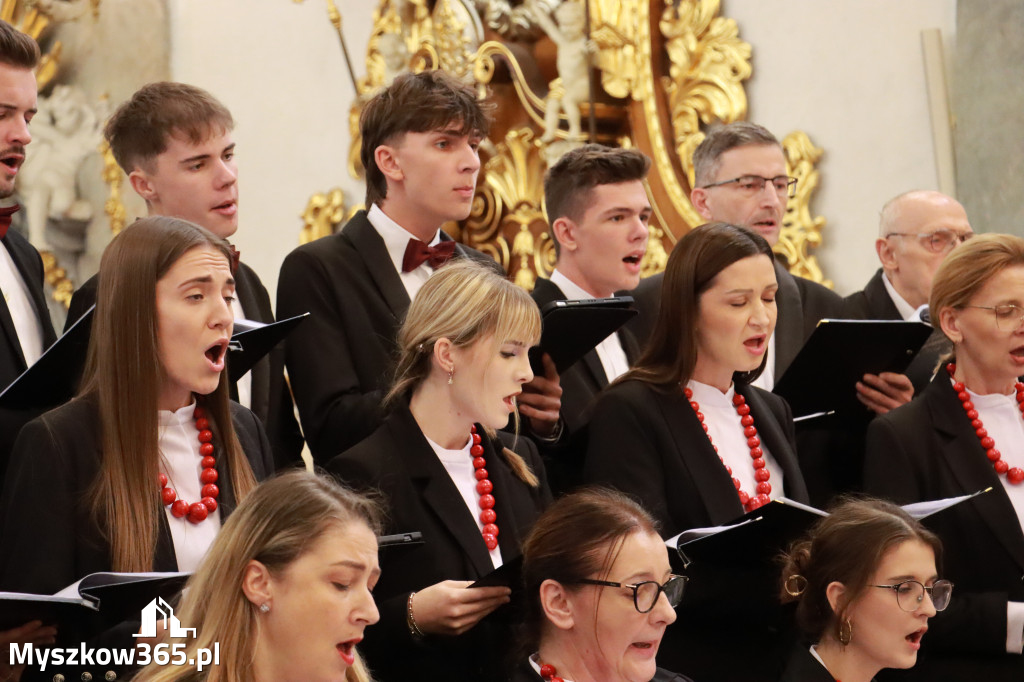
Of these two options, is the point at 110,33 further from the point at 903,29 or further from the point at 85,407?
the point at 85,407

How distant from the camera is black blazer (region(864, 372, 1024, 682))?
350 cm

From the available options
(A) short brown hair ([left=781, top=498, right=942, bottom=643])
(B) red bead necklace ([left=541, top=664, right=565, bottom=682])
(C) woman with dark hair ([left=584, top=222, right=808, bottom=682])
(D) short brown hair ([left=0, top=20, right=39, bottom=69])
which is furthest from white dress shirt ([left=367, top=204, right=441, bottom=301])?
(B) red bead necklace ([left=541, top=664, right=565, bottom=682])

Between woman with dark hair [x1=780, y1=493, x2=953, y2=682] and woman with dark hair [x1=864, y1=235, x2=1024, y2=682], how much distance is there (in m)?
0.40

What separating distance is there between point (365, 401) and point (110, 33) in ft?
16.0

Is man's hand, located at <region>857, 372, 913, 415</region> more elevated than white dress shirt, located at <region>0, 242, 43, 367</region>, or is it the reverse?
white dress shirt, located at <region>0, 242, 43, 367</region>

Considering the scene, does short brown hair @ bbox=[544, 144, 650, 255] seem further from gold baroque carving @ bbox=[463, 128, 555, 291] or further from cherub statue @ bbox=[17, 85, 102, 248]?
cherub statue @ bbox=[17, 85, 102, 248]

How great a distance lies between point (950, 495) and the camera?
3.68 meters

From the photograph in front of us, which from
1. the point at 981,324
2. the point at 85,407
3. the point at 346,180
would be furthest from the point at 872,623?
the point at 346,180

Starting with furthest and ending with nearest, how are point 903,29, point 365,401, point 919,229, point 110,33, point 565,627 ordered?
1. point 110,33
2. point 903,29
3. point 919,229
4. point 365,401
5. point 565,627

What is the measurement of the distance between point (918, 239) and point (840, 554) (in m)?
1.98

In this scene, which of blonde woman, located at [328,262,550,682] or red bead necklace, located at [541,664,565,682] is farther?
blonde woman, located at [328,262,550,682]

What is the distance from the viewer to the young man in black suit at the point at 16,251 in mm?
3600

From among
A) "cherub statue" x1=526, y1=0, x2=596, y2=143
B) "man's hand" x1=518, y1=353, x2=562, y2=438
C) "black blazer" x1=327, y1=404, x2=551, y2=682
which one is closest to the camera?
"black blazer" x1=327, y1=404, x2=551, y2=682

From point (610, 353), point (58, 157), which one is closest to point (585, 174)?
point (610, 353)
